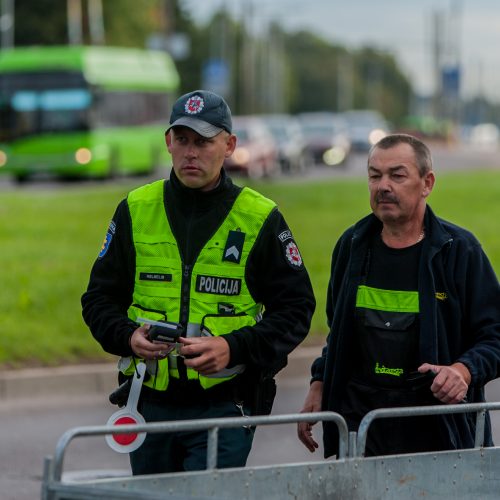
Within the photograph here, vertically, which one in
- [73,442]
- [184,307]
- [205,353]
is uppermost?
[184,307]

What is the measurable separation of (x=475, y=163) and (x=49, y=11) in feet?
115

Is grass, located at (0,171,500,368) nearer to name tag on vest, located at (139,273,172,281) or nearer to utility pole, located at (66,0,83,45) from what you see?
name tag on vest, located at (139,273,172,281)

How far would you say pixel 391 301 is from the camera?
4.78 meters

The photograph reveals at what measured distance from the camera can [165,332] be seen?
14.3ft

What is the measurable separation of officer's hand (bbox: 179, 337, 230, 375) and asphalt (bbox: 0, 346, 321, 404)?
607 centimetres

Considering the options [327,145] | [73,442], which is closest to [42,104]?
[327,145]

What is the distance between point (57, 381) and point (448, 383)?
627cm

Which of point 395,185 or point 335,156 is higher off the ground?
point 395,185

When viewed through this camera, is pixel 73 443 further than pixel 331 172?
No

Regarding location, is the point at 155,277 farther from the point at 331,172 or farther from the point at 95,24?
the point at 95,24

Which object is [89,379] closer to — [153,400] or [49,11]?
[153,400]

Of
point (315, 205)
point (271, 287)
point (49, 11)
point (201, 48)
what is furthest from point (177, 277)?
point (201, 48)

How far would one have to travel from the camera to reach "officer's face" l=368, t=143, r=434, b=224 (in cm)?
476

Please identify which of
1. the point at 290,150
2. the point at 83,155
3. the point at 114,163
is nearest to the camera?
the point at 83,155
